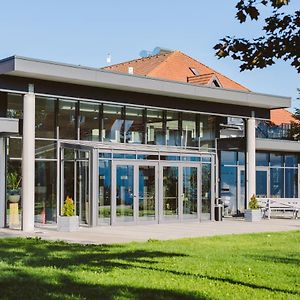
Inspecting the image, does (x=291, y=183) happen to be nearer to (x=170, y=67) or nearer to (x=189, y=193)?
(x=170, y=67)

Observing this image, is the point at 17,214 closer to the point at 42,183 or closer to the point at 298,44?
the point at 42,183

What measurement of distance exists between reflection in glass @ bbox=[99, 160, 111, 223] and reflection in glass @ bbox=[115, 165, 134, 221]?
0.35 metres

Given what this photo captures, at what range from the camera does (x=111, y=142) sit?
73.0 feet

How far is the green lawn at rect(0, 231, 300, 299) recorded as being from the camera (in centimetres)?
827

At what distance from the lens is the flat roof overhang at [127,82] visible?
18.1 meters

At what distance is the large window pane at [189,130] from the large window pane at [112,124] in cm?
319

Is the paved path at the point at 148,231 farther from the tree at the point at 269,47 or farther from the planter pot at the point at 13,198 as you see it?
the tree at the point at 269,47

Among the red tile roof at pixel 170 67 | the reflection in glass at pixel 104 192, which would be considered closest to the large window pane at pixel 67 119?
the reflection in glass at pixel 104 192

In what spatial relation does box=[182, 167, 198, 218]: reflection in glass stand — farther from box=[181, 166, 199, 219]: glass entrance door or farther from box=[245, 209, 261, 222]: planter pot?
box=[245, 209, 261, 222]: planter pot

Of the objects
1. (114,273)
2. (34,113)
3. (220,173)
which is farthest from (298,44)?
(220,173)

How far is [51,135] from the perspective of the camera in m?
20.9

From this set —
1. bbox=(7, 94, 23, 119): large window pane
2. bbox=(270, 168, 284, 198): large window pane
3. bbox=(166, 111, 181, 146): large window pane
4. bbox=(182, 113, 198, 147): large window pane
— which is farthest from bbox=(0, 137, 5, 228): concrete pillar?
bbox=(270, 168, 284, 198): large window pane

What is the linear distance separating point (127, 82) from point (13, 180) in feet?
16.0

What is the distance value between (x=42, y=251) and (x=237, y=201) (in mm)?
16369
